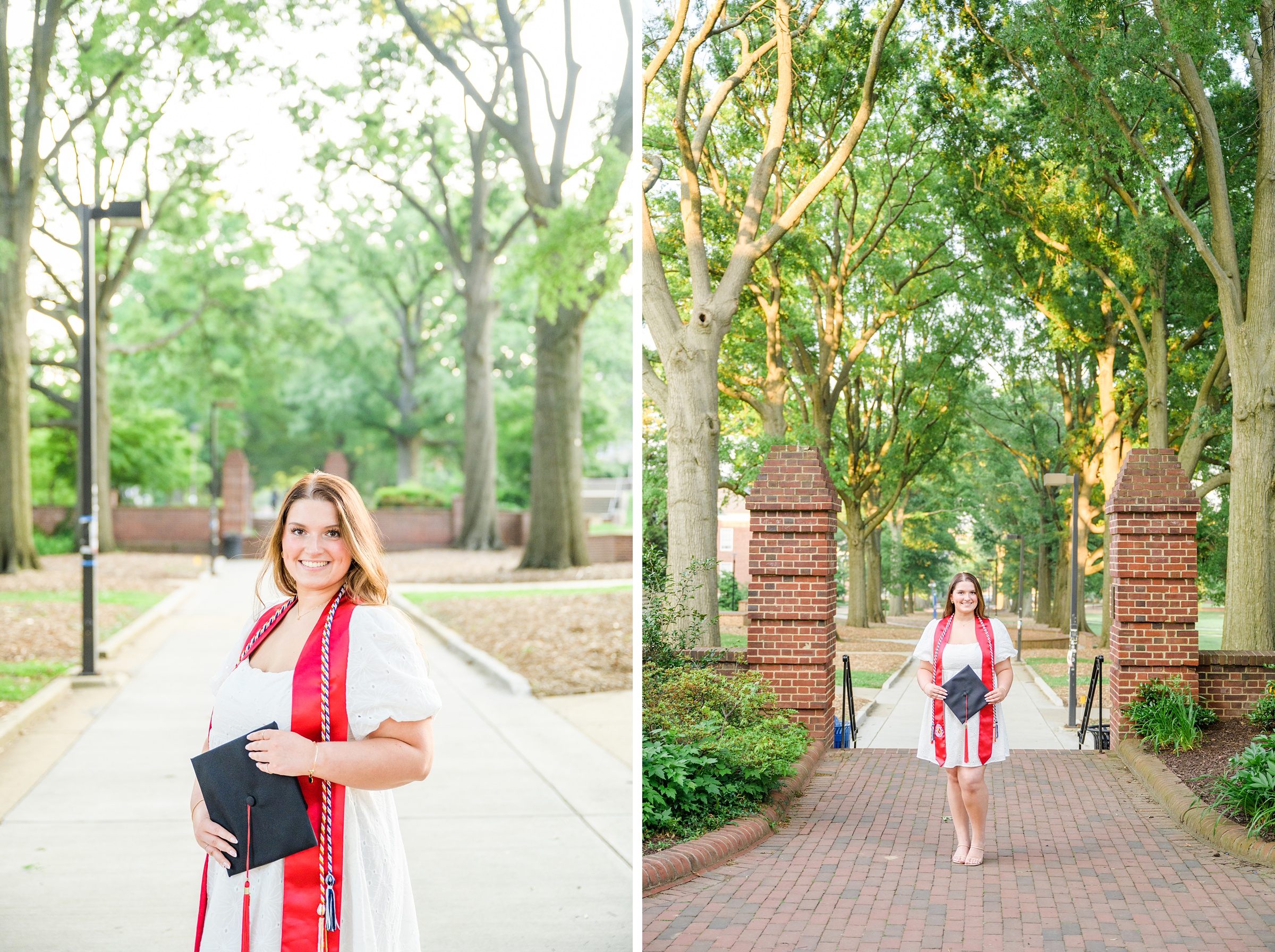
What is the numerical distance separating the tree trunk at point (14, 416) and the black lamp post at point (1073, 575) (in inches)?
1000

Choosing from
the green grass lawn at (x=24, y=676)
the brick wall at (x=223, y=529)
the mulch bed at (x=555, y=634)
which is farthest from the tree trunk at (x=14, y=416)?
the green grass lawn at (x=24, y=676)

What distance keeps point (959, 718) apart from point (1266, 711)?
3.63 ft

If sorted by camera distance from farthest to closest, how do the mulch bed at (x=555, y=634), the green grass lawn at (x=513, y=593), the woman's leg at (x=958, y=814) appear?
the green grass lawn at (x=513, y=593) < the mulch bed at (x=555, y=634) < the woman's leg at (x=958, y=814)

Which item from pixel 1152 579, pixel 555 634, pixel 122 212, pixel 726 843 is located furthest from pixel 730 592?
pixel 122 212

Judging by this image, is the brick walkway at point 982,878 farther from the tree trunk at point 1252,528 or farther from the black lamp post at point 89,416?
the black lamp post at point 89,416

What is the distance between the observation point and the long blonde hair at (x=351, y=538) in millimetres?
3084

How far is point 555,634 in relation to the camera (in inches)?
664

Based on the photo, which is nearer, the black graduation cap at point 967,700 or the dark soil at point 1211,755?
the dark soil at point 1211,755

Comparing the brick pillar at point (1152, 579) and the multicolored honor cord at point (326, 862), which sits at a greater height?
the brick pillar at point (1152, 579)

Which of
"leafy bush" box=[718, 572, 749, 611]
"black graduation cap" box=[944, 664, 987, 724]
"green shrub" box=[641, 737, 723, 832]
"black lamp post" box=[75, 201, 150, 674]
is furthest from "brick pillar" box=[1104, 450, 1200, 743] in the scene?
"black lamp post" box=[75, 201, 150, 674]

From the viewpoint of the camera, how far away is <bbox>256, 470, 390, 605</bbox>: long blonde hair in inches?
121

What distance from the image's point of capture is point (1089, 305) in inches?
185

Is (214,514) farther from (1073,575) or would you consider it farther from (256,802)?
(256,802)

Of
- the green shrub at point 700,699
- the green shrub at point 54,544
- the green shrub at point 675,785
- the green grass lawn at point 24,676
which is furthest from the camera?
the green shrub at point 54,544
